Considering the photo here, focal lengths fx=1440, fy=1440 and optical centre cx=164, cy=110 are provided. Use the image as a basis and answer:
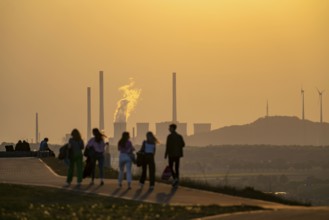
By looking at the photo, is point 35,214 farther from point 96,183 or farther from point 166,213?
point 96,183

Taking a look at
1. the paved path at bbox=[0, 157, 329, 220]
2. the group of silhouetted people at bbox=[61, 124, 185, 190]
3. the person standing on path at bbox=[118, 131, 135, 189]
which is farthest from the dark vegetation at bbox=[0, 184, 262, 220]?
the group of silhouetted people at bbox=[61, 124, 185, 190]

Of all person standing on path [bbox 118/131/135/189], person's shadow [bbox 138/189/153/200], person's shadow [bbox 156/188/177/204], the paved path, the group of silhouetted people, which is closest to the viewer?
the paved path

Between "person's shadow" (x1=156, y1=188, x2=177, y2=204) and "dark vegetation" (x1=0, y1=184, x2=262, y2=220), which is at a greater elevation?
"person's shadow" (x1=156, y1=188, x2=177, y2=204)

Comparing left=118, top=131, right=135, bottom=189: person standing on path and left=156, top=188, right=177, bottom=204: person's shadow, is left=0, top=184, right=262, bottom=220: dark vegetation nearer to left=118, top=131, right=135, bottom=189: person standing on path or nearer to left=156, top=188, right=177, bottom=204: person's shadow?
left=156, top=188, right=177, bottom=204: person's shadow

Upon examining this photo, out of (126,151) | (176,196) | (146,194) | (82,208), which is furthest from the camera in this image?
(126,151)

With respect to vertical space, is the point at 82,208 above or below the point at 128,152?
below

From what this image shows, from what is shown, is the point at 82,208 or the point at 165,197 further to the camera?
the point at 165,197

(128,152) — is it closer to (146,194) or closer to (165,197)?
(146,194)

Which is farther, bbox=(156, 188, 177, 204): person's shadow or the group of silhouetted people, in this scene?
the group of silhouetted people

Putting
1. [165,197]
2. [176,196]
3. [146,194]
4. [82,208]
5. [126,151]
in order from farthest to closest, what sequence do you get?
[126,151], [146,194], [176,196], [165,197], [82,208]

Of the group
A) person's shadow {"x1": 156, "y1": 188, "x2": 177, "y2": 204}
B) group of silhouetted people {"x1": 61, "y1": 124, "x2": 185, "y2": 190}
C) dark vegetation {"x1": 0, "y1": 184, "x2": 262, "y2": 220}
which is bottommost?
dark vegetation {"x1": 0, "y1": 184, "x2": 262, "y2": 220}

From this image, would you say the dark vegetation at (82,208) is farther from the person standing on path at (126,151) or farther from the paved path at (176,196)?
the person standing on path at (126,151)

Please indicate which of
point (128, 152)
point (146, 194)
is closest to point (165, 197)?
point (146, 194)

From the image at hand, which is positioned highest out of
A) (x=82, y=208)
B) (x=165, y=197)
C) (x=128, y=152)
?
(x=128, y=152)
